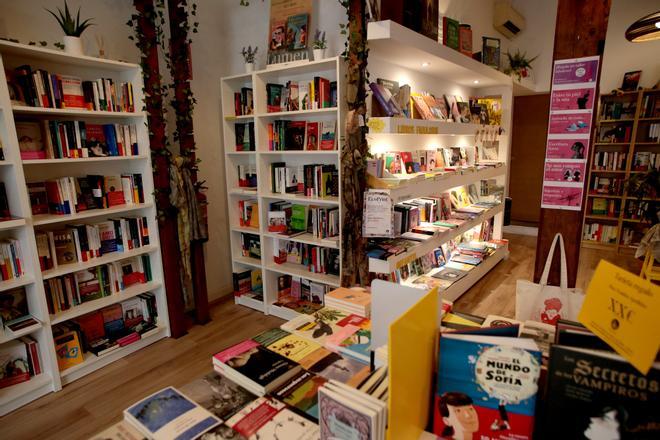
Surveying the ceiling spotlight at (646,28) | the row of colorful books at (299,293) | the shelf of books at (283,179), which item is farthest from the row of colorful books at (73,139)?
the ceiling spotlight at (646,28)

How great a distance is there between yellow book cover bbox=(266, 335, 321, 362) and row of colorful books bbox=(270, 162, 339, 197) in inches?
63.4

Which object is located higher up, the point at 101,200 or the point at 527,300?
the point at 101,200

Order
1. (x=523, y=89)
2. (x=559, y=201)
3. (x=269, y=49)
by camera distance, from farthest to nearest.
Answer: (x=523, y=89), (x=269, y=49), (x=559, y=201)

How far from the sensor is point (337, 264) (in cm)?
317

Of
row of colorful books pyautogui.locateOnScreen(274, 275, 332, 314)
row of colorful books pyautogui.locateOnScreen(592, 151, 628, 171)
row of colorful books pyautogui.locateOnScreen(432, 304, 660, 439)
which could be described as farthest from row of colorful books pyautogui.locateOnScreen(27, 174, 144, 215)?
row of colorful books pyautogui.locateOnScreen(592, 151, 628, 171)

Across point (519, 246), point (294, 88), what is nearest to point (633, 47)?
point (519, 246)

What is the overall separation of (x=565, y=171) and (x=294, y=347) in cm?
179

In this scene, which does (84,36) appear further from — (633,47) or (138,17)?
(633,47)

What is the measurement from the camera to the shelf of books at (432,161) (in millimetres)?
2771

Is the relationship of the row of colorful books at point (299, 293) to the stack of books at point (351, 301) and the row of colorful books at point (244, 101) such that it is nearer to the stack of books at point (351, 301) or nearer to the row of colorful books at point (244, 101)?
the stack of books at point (351, 301)

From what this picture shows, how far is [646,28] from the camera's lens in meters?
2.98

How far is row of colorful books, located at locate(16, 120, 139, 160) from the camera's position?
242cm

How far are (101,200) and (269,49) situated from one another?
1865mm

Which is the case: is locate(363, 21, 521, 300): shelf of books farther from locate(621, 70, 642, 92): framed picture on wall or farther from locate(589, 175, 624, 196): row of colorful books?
locate(621, 70, 642, 92): framed picture on wall
